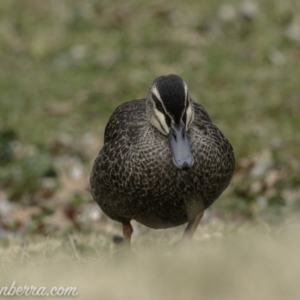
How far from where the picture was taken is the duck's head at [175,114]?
5691 mm

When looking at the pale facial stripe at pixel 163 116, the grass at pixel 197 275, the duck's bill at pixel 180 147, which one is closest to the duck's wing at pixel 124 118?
the pale facial stripe at pixel 163 116

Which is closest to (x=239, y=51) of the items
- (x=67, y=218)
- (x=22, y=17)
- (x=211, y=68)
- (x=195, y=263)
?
(x=211, y=68)

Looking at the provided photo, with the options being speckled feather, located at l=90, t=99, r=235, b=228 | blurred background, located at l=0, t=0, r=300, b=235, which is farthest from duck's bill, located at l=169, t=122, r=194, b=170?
blurred background, located at l=0, t=0, r=300, b=235

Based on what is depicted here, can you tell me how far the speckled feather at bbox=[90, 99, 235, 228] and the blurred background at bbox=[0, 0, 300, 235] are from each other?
162cm

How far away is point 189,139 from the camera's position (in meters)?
5.84

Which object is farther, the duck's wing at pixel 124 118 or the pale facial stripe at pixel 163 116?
the duck's wing at pixel 124 118

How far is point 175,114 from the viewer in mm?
5758

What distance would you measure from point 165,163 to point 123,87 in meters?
6.05

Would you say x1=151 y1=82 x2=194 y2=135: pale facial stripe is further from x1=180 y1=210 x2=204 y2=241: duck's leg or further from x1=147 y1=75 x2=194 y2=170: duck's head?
x1=180 y1=210 x2=204 y2=241: duck's leg

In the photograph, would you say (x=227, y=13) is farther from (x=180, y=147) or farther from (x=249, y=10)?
(x=180, y=147)

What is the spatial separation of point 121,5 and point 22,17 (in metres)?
1.56

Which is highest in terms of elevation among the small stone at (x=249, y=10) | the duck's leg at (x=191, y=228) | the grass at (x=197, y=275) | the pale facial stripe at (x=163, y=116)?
the small stone at (x=249, y=10)

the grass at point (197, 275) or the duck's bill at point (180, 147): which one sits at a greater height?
the duck's bill at point (180, 147)

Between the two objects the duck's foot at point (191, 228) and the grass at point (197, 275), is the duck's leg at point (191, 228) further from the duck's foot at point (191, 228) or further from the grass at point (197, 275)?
the grass at point (197, 275)
